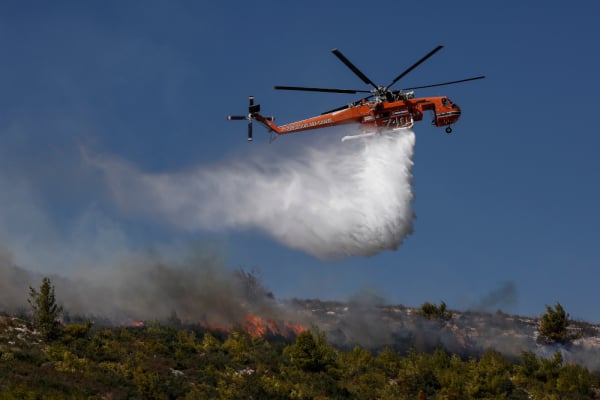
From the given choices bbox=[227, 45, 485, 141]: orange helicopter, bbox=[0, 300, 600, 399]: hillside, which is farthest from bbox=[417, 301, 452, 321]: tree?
bbox=[227, 45, 485, 141]: orange helicopter

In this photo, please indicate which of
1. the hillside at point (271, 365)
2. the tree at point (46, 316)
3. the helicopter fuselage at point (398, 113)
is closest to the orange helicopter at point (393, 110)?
the helicopter fuselage at point (398, 113)

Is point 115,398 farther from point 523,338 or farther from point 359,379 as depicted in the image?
point 523,338

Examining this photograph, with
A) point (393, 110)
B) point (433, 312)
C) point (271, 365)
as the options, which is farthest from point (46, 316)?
point (433, 312)

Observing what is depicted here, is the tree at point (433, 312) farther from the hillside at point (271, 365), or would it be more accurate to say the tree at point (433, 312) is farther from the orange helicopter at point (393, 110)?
the orange helicopter at point (393, 110)

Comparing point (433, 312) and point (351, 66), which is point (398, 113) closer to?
point (351, 66)

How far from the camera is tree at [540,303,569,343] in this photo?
6912cm

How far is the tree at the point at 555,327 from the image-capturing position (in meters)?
69.1

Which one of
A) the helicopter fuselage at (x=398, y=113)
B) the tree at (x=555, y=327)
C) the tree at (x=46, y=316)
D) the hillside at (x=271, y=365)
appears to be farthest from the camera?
the tree at (x=555, y=327)

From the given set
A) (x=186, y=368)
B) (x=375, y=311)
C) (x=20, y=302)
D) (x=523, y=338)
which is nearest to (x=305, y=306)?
(x=375, y=311)

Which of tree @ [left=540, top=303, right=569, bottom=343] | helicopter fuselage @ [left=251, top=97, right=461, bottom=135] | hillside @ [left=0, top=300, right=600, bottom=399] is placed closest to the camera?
hillside @ [left=0, top=300, right=600, bottom=399]

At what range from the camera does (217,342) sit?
5672 cm

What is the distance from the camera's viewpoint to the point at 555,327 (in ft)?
229

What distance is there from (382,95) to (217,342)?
23.7 meters

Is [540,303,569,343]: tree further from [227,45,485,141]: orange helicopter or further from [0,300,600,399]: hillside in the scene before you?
[227,45,485,141]: orange helicopter
